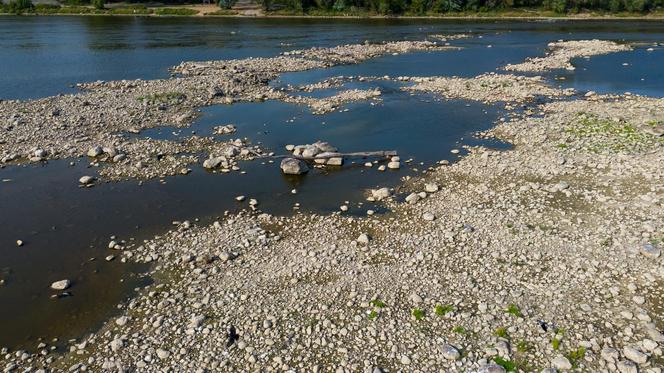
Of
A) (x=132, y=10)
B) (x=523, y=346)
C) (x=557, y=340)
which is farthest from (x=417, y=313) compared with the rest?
(x=132, y=10)

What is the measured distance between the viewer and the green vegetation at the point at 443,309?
14.2 metres

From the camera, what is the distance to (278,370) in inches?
492

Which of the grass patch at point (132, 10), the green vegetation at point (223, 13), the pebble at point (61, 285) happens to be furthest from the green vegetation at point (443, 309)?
the grass patch at point (132, 10)

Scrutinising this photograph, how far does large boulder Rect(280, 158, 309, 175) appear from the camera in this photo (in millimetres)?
24969

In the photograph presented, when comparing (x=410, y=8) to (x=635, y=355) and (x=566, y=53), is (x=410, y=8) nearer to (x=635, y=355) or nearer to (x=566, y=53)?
(x=566, y=53)

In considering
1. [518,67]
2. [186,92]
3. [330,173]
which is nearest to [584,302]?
[330,173]

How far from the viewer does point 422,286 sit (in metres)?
15.5

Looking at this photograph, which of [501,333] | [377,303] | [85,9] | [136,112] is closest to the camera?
[501,333]

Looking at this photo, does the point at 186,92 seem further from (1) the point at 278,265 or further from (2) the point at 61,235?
(1) the point at 278,265

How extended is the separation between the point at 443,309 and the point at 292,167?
42.4ft

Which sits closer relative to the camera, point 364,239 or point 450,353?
point 450,353

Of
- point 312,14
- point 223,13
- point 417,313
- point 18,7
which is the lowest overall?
point 417,313

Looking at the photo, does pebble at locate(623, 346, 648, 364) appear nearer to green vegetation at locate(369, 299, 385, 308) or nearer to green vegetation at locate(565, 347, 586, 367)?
green vegetation at locate(565, 347, 586, 367)

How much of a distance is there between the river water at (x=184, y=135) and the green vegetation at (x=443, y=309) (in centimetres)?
715
